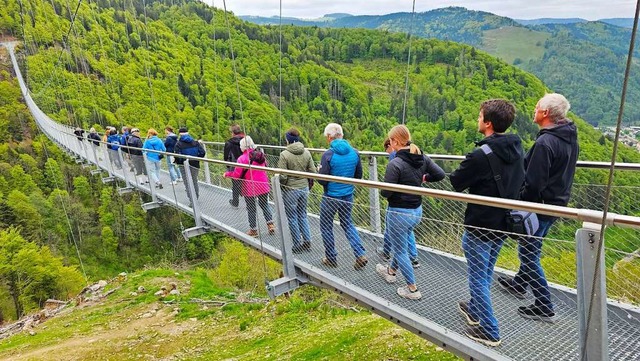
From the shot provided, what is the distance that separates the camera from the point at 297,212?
149 inches

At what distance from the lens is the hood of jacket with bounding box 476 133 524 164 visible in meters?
2.27

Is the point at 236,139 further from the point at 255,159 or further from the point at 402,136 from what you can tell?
the point at 402,136

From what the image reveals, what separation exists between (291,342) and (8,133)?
57537 millimetres

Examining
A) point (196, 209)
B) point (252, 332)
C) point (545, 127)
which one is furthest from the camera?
point (252, 332)

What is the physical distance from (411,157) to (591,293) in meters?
1.30

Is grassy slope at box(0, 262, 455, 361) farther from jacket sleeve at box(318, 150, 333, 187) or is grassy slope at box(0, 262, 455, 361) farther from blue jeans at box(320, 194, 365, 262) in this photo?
jacket sleeve at box(318, 150, 333, 187)

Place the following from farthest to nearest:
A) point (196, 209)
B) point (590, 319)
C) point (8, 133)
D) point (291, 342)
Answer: point (8, 133) → point (291, 342) → point (196, 209) → point (590, 319)

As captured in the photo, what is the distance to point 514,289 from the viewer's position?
2.57 meters

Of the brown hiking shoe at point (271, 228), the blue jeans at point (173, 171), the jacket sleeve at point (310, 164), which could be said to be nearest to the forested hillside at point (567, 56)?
the blue jeans at point (173, 171)

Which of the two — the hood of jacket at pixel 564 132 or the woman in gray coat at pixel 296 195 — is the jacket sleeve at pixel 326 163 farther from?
the hood of jacket at pixel 564 132

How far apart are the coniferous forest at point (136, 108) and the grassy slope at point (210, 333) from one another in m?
15.8

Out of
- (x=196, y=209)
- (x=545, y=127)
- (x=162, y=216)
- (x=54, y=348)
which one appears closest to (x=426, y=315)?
(x=545, y=127)

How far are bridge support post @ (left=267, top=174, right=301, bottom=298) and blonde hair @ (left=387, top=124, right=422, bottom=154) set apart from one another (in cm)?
115

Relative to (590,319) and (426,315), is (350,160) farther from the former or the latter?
(590,319)
